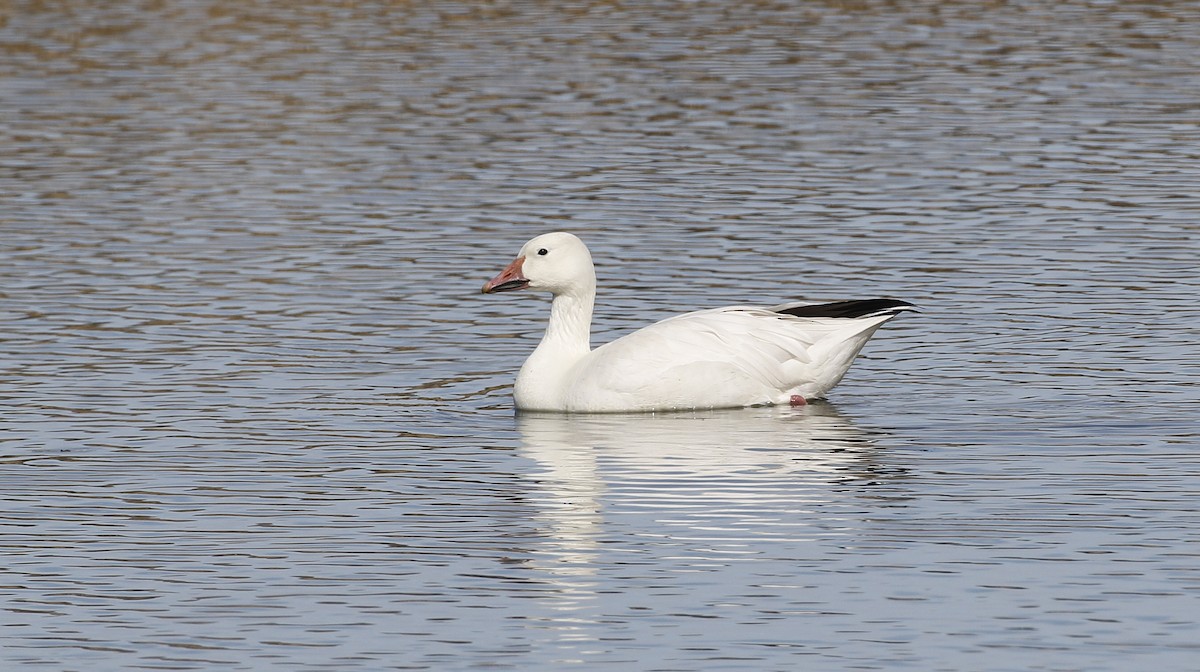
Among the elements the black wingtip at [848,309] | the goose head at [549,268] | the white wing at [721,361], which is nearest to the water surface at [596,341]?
the white wing at [721,361]

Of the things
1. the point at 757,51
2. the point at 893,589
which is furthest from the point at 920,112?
the point at 893,589

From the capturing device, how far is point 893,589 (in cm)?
938

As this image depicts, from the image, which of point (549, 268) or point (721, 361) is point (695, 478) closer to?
point (721, 361)

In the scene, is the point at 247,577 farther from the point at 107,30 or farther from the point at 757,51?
the point at 107,30

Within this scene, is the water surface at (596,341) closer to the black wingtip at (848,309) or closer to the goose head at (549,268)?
the black wingtip at (848,309)

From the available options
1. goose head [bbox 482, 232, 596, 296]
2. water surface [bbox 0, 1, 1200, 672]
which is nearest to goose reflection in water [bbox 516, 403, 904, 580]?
water surface [bbox 0, 1, 1200, 672]

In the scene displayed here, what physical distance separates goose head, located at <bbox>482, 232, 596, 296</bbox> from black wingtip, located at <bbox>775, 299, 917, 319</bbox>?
4.12ft

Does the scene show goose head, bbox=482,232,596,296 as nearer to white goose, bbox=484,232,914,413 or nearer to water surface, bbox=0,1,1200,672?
white goose, bbox=484,232,914,413

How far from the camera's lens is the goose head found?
14156mm

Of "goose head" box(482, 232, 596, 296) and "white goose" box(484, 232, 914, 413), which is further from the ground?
"goose head" box(482, 232, 596, 296)

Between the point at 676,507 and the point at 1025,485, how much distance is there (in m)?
1.75

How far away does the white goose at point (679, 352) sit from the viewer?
44.5 feet

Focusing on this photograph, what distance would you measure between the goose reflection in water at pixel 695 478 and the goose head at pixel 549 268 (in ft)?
2.95

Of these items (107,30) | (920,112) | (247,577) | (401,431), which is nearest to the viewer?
(247,577)
